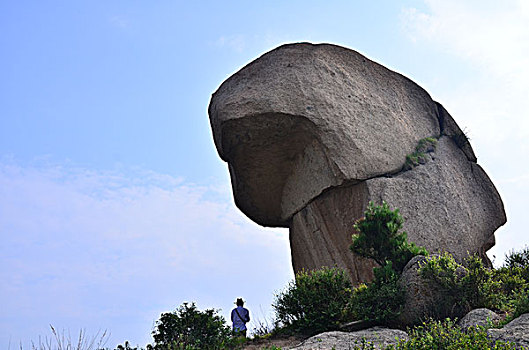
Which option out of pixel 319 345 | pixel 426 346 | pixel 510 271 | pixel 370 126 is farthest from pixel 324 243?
pixel 426 346

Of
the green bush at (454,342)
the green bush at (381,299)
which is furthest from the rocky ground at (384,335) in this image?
the green bush at (454,342)

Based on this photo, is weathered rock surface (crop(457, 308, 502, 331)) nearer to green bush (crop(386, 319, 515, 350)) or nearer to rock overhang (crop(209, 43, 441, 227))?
green bush (crop(386, 319, 515, 350))

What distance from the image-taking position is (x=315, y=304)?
11617 millimetres

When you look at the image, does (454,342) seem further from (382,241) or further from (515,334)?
(382,241)

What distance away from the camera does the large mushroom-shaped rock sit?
49.9 ft

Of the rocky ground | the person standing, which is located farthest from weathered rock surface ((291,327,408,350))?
the person standing

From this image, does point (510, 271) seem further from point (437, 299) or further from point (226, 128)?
point (226, 128)

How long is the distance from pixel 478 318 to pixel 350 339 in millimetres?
2331

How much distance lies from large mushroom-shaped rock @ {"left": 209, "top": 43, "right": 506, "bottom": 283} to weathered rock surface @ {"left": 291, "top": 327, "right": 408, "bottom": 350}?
441 centimetres

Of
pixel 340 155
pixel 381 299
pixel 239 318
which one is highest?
pixel 340 155

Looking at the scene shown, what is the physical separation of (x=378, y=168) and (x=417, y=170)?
53.9 inches

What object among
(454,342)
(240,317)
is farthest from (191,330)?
(454,342)

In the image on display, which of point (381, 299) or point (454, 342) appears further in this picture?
point (381, 299)

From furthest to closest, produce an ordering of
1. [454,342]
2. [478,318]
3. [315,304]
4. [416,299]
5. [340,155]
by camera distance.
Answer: [340,155] < [315,304] < [416,299] < [478,318] < [454,342]
